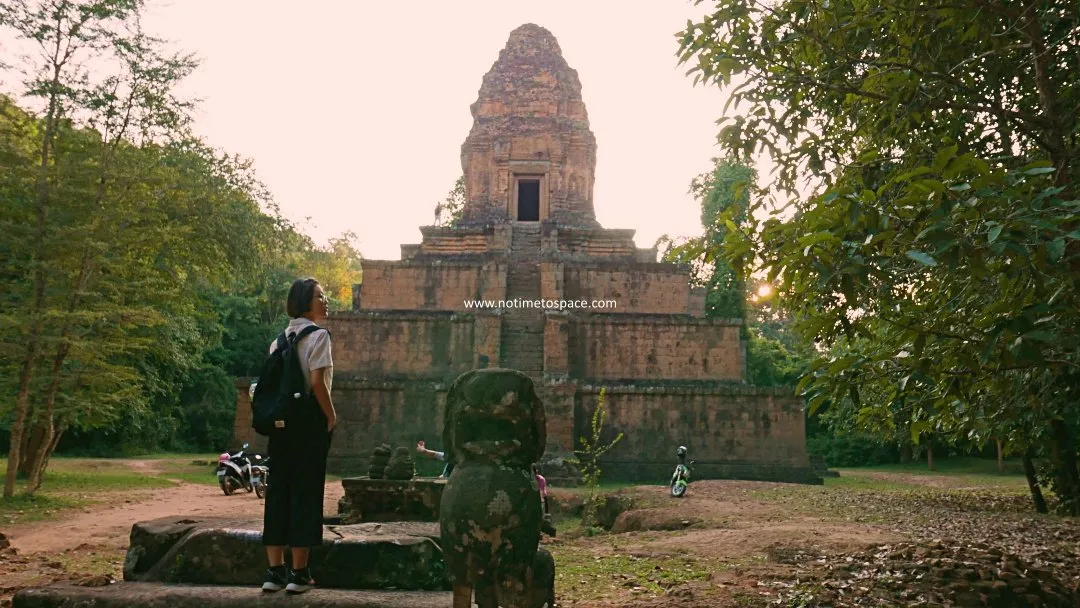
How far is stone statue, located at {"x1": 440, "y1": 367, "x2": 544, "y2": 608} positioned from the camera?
3.31 m

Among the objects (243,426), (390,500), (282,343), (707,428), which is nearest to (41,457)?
(243,426)

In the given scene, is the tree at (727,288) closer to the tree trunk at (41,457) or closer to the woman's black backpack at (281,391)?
the tree trunk at (41,457)

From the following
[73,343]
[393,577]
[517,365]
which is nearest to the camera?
[393,577]

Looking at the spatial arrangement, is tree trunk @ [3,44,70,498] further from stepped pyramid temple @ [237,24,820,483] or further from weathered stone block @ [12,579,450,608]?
weathered stone block @ [12,579,450,608]

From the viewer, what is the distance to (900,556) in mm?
6035

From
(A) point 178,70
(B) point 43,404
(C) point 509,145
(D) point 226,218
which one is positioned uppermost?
(C) point 509,145

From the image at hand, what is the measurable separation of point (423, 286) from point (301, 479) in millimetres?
16275

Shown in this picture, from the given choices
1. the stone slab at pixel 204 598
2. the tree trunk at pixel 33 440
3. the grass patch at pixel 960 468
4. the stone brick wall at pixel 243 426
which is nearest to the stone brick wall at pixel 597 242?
the grass patch at pixel 960 468

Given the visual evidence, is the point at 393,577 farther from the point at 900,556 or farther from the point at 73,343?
the point at 73,343

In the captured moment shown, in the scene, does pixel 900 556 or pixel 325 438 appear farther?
pixel 900 556

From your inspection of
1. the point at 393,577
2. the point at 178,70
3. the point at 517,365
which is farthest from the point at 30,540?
the point at 517,365

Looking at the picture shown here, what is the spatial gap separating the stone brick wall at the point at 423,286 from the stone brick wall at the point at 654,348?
2.89 meters

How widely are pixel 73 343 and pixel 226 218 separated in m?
8.28

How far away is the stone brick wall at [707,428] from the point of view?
16375 mm
